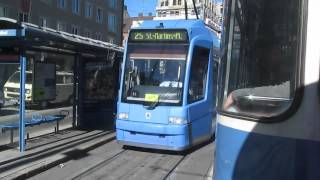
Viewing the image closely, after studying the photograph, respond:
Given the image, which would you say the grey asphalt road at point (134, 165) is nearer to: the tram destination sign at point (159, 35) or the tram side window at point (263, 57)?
the tram destination sign at point (159, 35)

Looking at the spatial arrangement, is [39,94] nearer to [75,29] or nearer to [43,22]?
[43,22]

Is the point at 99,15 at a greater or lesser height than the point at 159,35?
greater

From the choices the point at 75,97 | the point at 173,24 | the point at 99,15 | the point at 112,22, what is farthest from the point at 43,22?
the point at 173,24

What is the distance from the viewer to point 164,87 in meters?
11.2

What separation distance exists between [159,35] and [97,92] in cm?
428

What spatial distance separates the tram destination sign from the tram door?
322 centimetres

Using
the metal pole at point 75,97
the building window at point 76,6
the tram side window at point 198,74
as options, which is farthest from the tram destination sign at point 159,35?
the building window at point 76,6

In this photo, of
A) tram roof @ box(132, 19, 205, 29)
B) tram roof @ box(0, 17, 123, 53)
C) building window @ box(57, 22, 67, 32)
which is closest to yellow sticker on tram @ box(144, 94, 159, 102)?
tram roof @ box(132, 19, 205, 29)

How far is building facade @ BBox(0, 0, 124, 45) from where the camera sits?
126ft

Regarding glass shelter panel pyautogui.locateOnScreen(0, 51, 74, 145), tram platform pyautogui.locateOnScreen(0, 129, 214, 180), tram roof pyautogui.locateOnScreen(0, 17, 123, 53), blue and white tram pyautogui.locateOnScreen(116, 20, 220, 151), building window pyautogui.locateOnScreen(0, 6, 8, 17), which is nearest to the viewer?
tram platform pyautogui.locateOnScreen(0, 129, 214, 180)

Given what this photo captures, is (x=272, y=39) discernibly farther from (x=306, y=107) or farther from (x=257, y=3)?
(x=306, y=107)

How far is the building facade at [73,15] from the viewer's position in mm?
38344

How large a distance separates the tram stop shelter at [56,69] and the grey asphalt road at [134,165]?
4.84 feet

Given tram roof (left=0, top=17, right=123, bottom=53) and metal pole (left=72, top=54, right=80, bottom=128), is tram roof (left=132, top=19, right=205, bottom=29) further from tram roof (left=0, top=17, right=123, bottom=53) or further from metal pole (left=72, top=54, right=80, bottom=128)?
metal pole (left=72, top=54, right=80, bottom=128)
